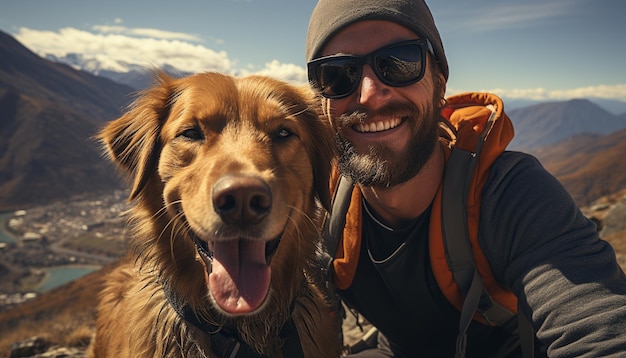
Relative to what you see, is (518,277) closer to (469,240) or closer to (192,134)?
(469,240)

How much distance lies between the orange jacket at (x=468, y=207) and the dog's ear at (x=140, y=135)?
2005mm

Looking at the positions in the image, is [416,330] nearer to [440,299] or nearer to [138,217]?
[440,299]

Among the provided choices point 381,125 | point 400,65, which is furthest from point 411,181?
point 400,65

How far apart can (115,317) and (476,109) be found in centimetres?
428

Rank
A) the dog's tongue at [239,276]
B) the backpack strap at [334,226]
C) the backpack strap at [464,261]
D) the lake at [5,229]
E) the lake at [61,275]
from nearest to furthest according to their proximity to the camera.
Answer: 1. the dog's tongue at [239,276]
2. the backpack strap at [464,261]
3. the backpack strap at [334,226]
4. the lake at [61,275]
5. the lake at [5,229]

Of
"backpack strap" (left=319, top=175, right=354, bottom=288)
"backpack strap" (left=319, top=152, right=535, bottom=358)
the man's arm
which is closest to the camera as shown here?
the man's arm

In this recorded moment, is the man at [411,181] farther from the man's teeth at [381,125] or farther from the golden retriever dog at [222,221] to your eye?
the golden retriever dog at [222,221]

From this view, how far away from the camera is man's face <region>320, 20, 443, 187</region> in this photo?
3.94 metres

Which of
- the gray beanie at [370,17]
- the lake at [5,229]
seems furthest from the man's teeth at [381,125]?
the lake at [5,229]

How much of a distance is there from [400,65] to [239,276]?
2.48 meters

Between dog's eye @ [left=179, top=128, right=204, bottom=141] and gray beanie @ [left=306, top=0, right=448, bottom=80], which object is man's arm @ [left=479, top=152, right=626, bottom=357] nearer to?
gray beanie @ [left=306, top=0, right=448, bottom=80]

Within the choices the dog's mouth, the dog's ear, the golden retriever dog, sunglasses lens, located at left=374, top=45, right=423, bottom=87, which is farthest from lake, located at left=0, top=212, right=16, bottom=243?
sunglasses lens, located at left=374, top=45, right=423, bottom=87

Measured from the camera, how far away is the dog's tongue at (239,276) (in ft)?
9.09

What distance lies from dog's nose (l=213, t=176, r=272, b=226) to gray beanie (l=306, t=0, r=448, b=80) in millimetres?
2230
